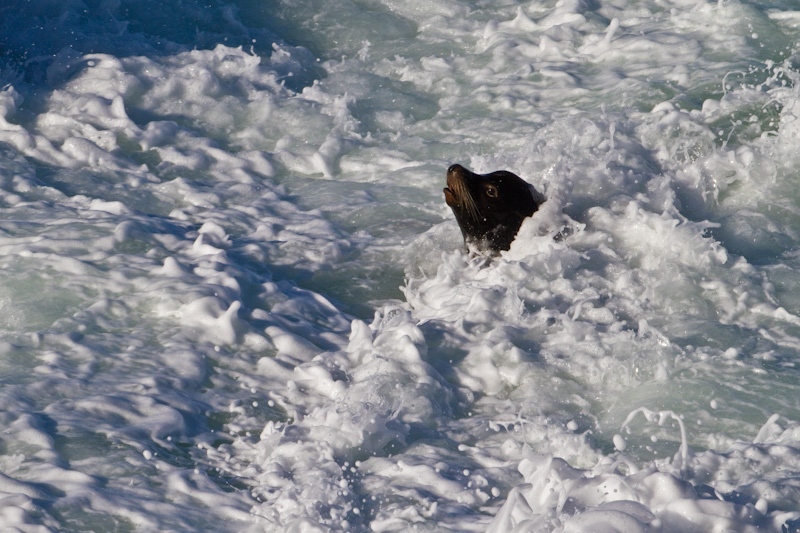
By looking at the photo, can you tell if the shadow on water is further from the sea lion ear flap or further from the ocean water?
the sea lion ear flap

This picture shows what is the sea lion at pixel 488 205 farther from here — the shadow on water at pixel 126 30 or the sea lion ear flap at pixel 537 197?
the shadow on water at pixel 126 30

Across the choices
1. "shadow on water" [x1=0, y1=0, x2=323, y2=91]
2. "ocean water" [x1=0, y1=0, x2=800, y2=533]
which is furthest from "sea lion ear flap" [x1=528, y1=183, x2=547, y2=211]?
"shadow on water" [x1=0, y1=0, x2=323, y2=91]

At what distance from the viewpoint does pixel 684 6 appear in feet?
33.8

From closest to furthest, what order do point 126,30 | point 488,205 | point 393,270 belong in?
point 488,205 → point 393,270 → point 126,30

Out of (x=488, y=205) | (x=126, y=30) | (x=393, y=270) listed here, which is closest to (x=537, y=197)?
(x=488, y=205)

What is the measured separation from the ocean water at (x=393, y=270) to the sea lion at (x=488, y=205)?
0.43 feet

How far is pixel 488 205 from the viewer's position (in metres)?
6.73

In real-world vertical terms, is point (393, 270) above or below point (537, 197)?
below

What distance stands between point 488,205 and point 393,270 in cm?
80

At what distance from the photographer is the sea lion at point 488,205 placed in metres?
6.59

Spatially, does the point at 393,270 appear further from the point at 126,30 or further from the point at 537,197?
the point at 126,30

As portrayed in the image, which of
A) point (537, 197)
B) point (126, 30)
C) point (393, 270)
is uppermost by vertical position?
point (126, 30)

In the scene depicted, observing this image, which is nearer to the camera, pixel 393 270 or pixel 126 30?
pixel 393 270

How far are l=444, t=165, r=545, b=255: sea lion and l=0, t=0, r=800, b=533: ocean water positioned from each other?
0.43 feet
